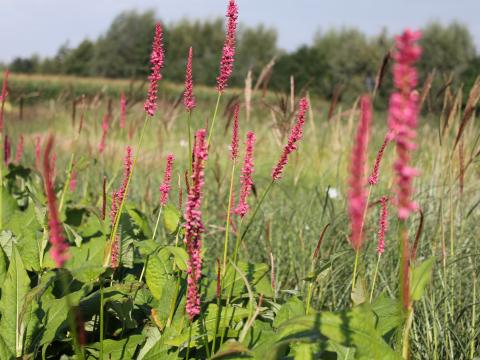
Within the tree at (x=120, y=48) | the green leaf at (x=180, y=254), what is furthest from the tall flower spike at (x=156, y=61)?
the tree at (x=120, y=48)

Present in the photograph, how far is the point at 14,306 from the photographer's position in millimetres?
1471

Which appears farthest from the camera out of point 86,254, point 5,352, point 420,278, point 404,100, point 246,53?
point 246,53

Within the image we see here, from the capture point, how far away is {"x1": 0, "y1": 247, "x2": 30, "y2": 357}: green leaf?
4.71 feet

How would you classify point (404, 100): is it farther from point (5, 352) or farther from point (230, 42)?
point (5, 352)

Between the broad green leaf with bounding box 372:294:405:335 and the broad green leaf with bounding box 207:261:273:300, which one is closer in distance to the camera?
the broad green leaf with bounding box 372:294:405:335

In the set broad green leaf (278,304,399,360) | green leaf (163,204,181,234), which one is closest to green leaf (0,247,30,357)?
green leaf (163,204,181,234)

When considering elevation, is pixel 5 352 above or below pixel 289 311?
below

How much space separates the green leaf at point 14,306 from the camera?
1.43 metres

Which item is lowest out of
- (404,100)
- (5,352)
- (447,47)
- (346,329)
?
(5,352)

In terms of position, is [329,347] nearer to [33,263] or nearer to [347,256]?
[33,263]

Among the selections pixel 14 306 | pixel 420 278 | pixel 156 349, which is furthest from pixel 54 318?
pixel 420 278

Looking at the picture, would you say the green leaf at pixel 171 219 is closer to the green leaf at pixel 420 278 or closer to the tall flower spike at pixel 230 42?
the tall flower spike at pixel 230 42

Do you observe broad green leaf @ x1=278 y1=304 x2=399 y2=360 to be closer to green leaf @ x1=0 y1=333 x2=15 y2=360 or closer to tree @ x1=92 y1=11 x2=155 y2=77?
green leaf @ x1=0 y1=333 x2=15 y2=360

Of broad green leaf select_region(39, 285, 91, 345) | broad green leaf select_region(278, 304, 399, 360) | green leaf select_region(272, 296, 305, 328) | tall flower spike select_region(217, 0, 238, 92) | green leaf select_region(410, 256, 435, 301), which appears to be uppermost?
tall flower spike select_region(217, 0, 238, 92)
